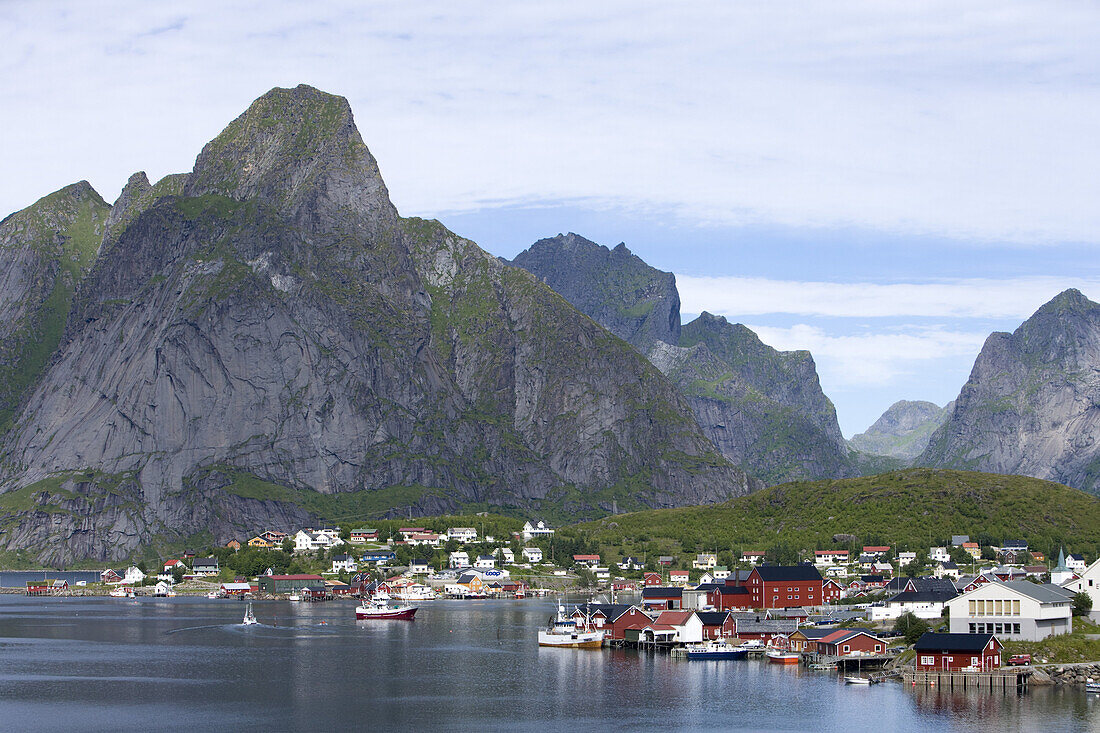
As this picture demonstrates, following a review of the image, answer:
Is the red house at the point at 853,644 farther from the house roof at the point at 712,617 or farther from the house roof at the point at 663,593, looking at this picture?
the house roof at the point at 663,593

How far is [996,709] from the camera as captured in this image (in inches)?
3356

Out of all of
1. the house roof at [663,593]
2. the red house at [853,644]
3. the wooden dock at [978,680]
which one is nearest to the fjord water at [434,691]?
the wooden dock at [978,680]

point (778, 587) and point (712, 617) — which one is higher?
point (778, 587)

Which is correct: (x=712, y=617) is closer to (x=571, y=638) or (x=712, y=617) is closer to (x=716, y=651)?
(x=716, y=651)

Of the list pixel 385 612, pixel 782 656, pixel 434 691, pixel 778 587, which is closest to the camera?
pixel 434 691

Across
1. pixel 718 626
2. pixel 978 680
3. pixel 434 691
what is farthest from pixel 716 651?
pixel 434 691

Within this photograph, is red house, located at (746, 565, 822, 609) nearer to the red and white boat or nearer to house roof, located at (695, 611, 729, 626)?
house roof, located at (695, 611, 729, 626)

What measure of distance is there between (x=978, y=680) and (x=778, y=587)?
5855 centimetres

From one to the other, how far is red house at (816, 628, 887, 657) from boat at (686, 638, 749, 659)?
817 cm

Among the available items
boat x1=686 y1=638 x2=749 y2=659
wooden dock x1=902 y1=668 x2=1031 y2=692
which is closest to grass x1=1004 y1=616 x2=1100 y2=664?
wooden dock x1=902 y1=668 x2=1031 y2=692

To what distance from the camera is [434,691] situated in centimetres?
9612

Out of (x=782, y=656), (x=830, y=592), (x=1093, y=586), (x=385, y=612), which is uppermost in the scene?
(x=1093, y=586)

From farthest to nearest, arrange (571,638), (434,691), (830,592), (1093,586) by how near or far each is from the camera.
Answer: (830,592)
(571,638)
(1093,586)
(434,691)

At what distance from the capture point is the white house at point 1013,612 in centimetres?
10219
